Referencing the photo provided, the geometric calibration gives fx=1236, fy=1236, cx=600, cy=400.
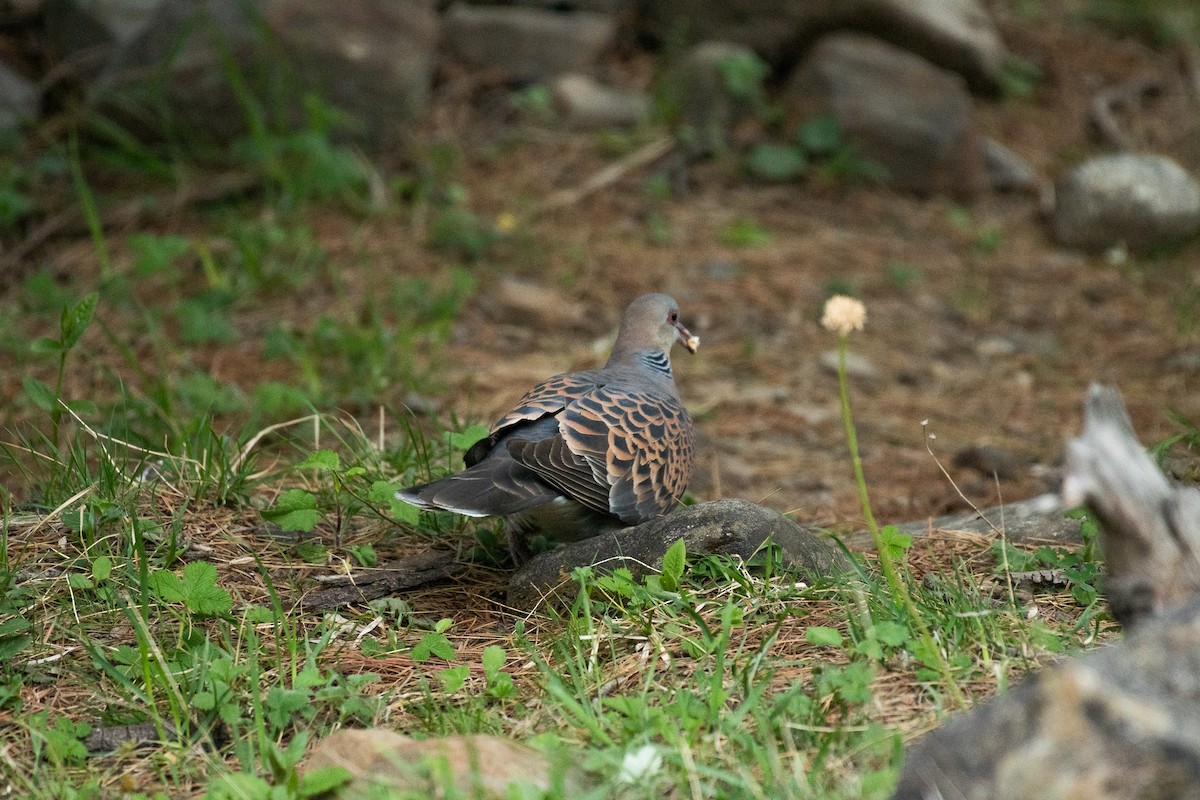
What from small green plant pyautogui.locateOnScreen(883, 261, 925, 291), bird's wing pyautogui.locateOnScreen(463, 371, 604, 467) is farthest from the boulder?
small green plant pyautogui.locateOnScreen(883, 261, 925, 291)

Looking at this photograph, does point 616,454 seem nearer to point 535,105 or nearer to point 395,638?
point 395,638

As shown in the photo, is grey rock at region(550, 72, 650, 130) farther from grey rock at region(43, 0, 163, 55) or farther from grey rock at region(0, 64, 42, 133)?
grey rock at region(0, 64, 42, 133)

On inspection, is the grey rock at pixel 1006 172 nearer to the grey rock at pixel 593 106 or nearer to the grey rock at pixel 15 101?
the grey rock at pixel 593 106

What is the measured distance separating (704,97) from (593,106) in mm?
655

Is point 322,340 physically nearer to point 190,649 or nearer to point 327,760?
point 190,649

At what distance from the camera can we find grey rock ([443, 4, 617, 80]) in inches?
295

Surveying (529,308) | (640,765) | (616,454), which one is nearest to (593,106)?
(529,308)

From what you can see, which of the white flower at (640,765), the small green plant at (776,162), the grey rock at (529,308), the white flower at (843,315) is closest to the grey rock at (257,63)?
the grey rock at (529,308)

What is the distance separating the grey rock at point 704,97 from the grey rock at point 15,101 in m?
3.47

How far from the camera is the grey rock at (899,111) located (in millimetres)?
7070

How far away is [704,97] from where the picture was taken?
7.27m

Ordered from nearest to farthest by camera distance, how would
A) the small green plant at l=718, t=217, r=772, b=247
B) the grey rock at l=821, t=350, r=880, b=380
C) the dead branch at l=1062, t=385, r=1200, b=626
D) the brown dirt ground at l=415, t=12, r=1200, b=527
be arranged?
1. the dead branch at l=1062, t=385, r=1200, b=626
2. the brown dirt ground at l=415, t=12, r=1200, b=527
3. the grey rock at l=821, t=350, r=880, b=380
4. the small green plant at l=718, t=217, r=772, b=247

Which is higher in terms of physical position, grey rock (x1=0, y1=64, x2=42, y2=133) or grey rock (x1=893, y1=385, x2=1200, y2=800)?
grey rock (x1=893, y1=385, x2=1200, y2=800)

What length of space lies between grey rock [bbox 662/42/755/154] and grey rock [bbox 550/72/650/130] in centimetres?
20
